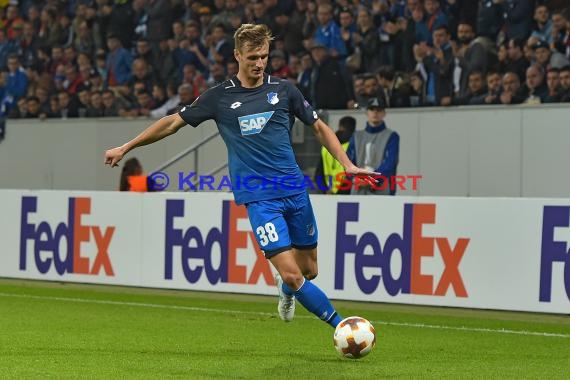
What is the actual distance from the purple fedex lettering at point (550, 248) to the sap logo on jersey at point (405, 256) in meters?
0.83

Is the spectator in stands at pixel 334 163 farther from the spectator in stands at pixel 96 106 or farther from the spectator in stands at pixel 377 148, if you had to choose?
the spectator in stands at pixel 96 106

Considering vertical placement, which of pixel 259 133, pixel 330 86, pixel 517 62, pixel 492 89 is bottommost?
pixel 259 133

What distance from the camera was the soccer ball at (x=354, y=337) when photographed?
7.93m

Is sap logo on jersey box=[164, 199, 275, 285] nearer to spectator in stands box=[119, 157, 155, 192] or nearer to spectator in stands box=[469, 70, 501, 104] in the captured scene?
spectator in stands box=[119, 157, 155, 192]

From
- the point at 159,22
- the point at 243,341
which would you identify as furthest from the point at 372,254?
the point at 159,22

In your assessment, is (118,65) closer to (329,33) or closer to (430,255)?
(329,33)

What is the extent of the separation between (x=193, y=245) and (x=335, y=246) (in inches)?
72.9

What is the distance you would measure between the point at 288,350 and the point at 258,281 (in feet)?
14.0

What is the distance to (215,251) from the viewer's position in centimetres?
1368

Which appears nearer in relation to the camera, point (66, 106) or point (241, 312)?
point (241, 312)

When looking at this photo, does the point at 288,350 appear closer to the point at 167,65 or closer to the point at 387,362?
the point at 387,362

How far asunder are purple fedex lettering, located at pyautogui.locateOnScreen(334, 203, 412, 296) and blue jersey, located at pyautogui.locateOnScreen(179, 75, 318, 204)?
154 inches

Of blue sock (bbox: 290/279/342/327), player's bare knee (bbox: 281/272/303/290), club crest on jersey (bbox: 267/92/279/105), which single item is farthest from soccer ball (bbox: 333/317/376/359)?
club crest on jersey (bbox: 267/92/279/105)

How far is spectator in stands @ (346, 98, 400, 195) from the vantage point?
1370 centimetres
